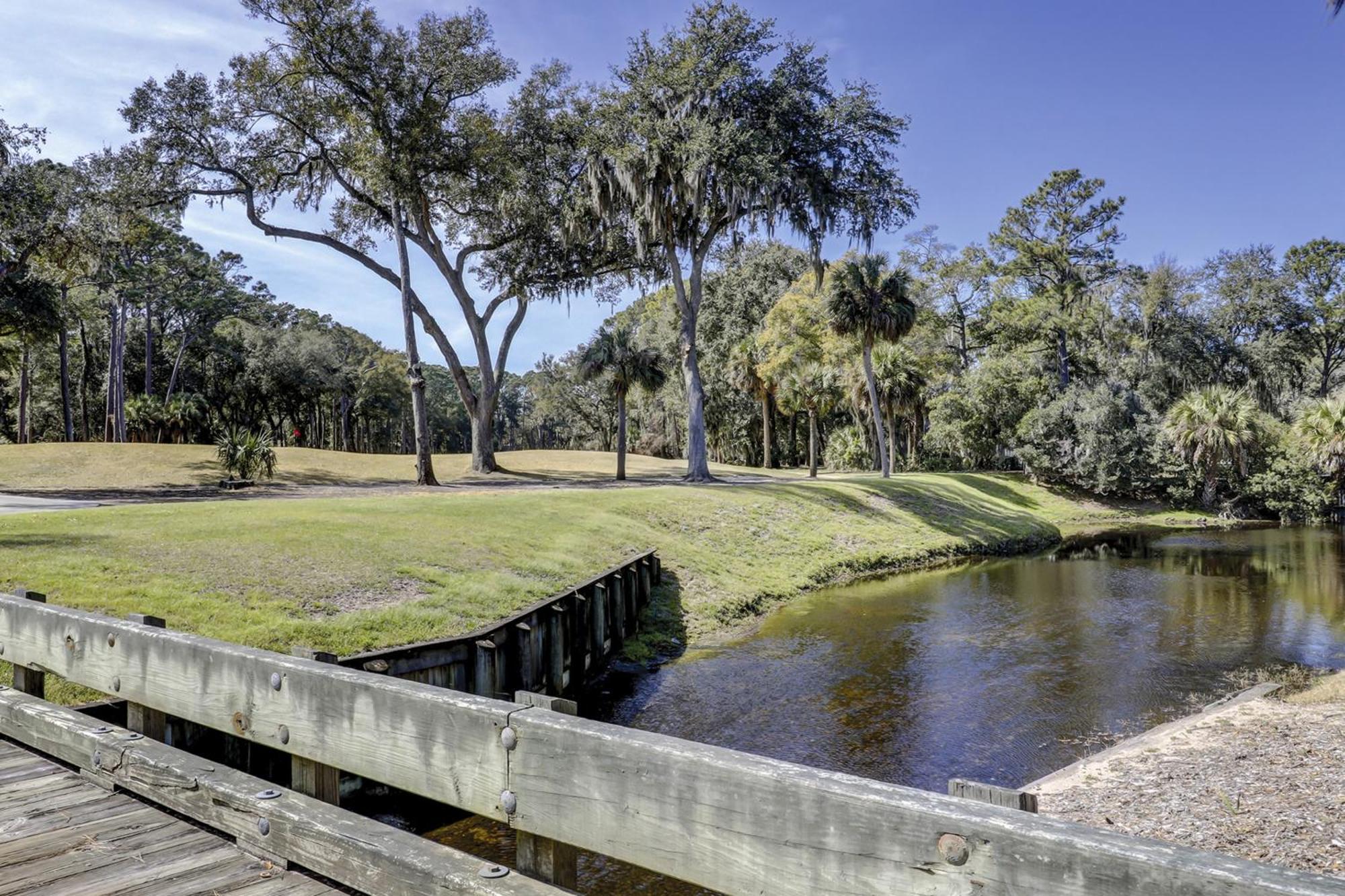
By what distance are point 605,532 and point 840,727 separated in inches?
399

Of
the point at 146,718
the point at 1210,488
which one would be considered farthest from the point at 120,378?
the point at 1210,488

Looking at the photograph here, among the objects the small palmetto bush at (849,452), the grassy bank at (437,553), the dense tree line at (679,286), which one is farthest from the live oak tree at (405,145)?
the small palmetto bush at (849,452)

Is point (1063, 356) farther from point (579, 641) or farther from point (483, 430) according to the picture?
point (579, 641)

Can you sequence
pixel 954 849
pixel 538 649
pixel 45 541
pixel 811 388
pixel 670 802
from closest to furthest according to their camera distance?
1. pixel 954 849
2. pixel 670 802
3. pixel 538 649
4. pixel 45 541
5. pixel 811 388

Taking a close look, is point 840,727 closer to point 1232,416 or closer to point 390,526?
point 390,526

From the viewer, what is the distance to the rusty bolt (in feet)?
6.60

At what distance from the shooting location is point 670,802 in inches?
99.6

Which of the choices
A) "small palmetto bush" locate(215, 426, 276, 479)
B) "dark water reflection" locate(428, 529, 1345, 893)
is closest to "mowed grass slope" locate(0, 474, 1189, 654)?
"dark water reflection" locate(428, 529, 1345, 893)

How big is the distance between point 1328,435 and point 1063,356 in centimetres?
1857

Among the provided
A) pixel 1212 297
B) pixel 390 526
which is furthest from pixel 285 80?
pixel 1212 297

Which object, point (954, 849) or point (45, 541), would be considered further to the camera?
point (45, 541)

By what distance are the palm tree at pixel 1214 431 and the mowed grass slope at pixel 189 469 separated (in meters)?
19.8

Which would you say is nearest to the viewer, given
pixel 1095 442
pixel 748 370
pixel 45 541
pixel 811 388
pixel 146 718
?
pixel 146 718

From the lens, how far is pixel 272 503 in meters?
19.4
